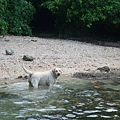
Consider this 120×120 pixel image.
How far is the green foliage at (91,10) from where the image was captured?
64.8 ft

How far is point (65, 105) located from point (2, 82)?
2916mm

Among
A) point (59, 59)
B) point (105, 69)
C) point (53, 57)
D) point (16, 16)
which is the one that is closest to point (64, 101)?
point (105, 69)

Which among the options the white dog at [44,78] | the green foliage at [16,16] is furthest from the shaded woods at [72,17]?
the white dog at [44,78]

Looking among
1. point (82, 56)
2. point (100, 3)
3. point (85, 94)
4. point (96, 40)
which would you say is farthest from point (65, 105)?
point (96, 40)

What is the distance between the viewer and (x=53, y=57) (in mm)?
14227

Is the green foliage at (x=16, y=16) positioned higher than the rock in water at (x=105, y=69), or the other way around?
the green foliage at (x=16, y=16)

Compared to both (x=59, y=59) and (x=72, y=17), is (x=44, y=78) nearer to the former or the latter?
(x=59, y=59)

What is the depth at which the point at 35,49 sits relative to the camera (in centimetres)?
1614

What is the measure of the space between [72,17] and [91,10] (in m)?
1.49

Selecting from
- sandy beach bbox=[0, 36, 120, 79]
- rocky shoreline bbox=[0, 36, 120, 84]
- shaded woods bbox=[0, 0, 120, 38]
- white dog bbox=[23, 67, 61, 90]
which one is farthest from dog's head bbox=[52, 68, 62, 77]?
shaded woods bbox=[0, 0, 120, 38]

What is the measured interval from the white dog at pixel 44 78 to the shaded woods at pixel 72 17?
901 centimetres

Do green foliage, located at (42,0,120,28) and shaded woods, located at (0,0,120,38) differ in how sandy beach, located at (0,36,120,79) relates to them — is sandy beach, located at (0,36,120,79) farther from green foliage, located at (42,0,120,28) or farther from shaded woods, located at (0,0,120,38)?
green foliage, located at (42,0,120,28)

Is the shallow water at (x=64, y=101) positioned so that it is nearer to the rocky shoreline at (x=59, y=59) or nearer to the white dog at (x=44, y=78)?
the white dog at (x=44, y=78)

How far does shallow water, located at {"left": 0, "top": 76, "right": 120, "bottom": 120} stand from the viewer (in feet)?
24.0
